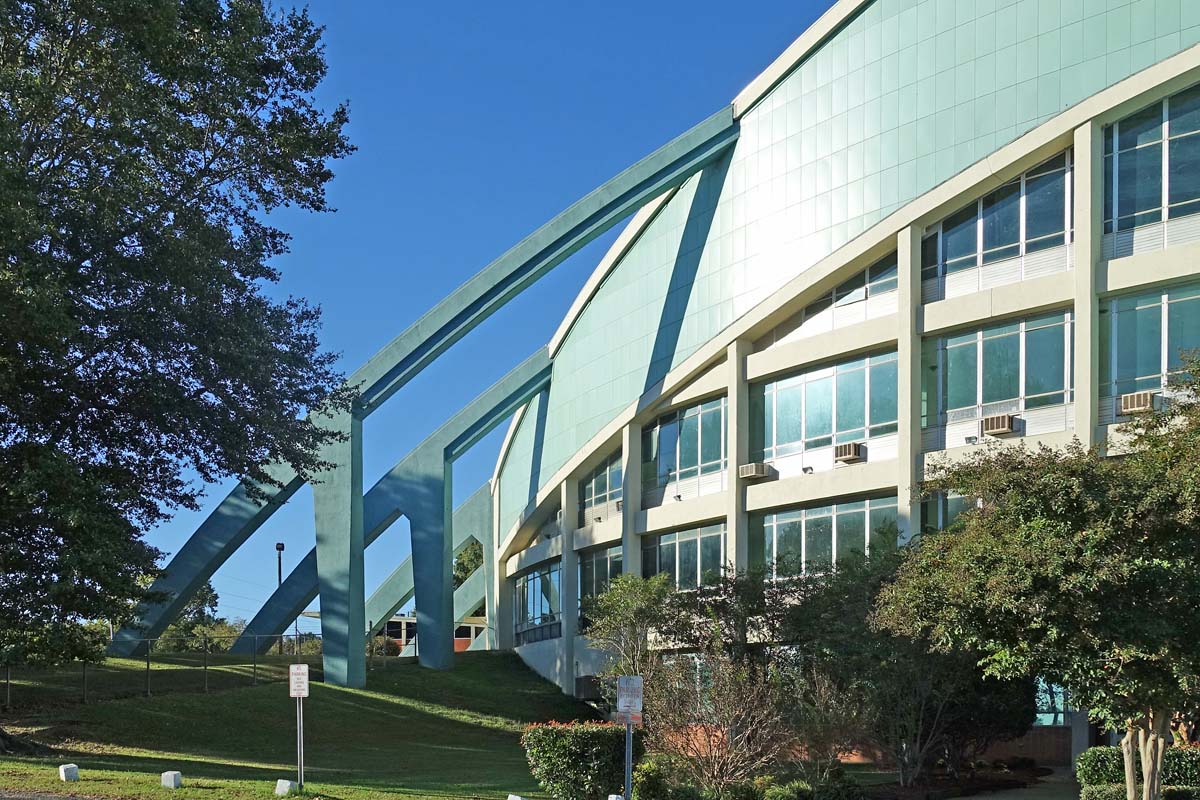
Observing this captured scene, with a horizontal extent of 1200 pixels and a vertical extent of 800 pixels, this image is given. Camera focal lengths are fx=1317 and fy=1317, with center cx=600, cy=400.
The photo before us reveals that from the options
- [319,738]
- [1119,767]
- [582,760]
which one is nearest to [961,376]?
[1119,767]

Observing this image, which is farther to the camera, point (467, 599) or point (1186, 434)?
point (467, 599)

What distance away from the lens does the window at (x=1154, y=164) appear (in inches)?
1132

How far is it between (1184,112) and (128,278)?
74.3 ft

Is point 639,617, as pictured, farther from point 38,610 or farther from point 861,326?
point 38,610

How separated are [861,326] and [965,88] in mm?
6439

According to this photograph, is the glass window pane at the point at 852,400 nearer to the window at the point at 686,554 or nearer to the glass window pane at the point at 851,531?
the glass window pane at the point at 851,531

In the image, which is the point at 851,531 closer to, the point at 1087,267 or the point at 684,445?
the point at 684,445

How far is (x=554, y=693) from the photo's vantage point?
1854 inches

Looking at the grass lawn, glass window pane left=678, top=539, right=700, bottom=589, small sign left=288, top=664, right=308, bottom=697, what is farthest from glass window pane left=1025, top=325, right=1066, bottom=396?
small sign left=288, top=664, right=308, bottom=697

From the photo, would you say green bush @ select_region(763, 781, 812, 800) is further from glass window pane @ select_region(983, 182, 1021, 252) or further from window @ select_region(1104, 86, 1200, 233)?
glass window pane @ select_region(983, 182, 1021, 252)

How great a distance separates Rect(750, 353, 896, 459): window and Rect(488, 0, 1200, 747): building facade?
0.07 meters

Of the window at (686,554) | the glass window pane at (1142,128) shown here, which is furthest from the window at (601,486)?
the glass window pane at (1142,128)

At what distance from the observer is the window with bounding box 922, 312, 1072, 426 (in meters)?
30.5

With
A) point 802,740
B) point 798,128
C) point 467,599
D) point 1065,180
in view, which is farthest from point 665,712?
point 467,599
